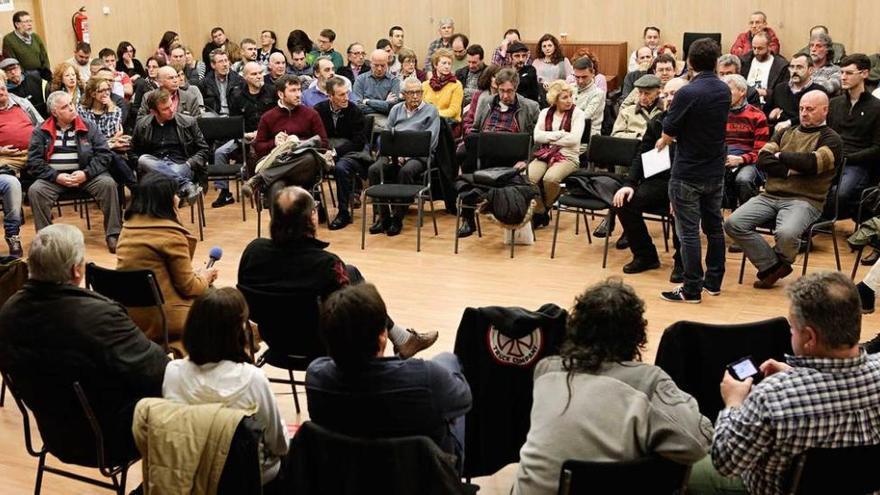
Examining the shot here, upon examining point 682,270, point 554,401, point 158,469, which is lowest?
point 682,270

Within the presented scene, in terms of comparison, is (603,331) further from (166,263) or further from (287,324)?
(166,263)

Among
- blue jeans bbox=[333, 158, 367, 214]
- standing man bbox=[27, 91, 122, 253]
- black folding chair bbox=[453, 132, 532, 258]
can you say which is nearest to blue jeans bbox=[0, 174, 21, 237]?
standing man bbox=[27, 91, 122, 253]

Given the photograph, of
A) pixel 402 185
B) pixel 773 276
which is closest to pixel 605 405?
pixel 773 276

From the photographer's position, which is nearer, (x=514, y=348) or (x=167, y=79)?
(x=514, y=348)

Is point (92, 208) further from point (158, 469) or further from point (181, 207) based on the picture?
point (158, 469)

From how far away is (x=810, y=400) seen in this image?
263cm

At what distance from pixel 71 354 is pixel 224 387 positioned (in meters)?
0.57

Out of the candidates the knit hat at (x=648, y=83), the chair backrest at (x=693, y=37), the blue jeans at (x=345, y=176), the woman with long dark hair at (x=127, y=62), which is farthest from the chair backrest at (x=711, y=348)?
the woman with long dark hair at (x=127, y=62)

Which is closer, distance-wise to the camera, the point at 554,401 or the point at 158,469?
the point at 554,401

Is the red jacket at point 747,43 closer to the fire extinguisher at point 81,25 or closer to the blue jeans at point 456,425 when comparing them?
the fire extinguisher at point 81,25

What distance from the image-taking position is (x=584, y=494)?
2.62 meters

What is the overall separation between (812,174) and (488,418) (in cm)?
362

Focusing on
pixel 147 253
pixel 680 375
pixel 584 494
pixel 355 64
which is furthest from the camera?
pixel 355 64

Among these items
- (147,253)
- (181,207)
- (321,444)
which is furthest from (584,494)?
(181,207)
